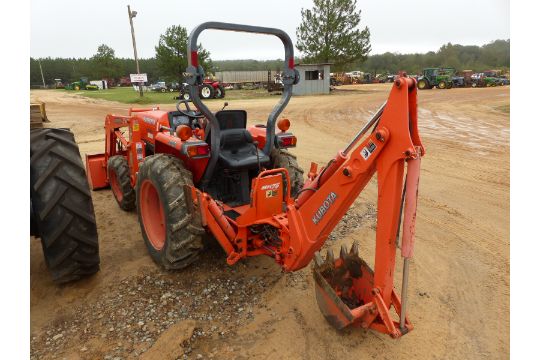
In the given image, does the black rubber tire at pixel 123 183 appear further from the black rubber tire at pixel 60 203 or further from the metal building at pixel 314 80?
the metal building at pixel 314 80

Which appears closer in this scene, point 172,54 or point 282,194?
point 282,194

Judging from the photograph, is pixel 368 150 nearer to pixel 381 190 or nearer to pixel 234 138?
pixel 381 190

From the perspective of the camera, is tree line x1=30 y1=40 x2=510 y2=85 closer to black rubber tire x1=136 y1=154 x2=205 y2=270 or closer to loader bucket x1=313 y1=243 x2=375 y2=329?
black rubber tire x1=136 y1=154 x2=205 y2=270

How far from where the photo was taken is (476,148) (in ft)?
29.6

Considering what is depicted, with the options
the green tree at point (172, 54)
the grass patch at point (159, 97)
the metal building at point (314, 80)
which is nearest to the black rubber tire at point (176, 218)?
the grass patch at point (159, 97)

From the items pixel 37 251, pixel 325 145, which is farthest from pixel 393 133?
pixel 325 145

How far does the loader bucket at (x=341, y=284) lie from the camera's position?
2.68 meters

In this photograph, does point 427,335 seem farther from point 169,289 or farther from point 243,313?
point 169,289

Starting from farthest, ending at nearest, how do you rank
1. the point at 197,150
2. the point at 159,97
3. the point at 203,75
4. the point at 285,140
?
the point at 159,97
the point at 285,140
the point at 197,150
the point at 203,75

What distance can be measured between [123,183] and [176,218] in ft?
6.93

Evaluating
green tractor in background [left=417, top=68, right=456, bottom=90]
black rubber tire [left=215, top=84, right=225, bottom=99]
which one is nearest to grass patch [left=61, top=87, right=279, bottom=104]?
black rubber tire [left=215, top=84, right=225, bottom=99]

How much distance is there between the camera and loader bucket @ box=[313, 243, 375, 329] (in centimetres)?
268

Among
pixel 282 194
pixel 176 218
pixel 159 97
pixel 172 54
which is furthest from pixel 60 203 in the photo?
pixel 172 54

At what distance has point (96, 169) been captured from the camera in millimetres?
6062
